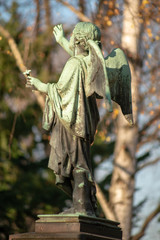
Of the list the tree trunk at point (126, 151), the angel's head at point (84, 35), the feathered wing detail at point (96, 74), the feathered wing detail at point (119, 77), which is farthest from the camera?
the tree trunk at point (126, 151)

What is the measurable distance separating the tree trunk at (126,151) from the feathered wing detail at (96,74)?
12.3 ft

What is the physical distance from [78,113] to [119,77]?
0.60 m

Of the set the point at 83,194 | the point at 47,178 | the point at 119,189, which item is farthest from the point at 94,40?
the point at 47,178

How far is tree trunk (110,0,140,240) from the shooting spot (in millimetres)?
9117

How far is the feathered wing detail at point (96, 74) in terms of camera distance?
5305 mm

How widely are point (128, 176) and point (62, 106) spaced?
4062mm

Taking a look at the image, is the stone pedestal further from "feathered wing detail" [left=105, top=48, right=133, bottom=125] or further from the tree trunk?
the tree trunk

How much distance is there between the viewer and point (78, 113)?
540 cm

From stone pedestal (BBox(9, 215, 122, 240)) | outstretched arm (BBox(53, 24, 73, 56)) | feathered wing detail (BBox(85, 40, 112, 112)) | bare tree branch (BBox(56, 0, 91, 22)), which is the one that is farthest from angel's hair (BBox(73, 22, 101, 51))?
bare tree branch (BBox(56, 0, 91, 22))

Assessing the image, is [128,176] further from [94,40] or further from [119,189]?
[94,40]

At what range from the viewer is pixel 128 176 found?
365 inches

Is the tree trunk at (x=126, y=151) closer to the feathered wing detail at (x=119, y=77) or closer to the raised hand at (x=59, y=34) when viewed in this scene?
the raised hand at (x=59, y=34)

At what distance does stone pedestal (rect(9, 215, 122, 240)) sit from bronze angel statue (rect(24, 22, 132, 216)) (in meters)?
0.14

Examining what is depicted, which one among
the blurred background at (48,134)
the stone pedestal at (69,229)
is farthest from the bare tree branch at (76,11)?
the stone pedestal at (69,229)
